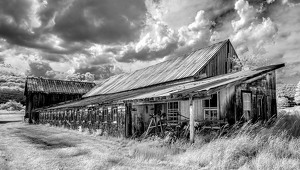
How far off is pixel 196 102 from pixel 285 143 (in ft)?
18.4

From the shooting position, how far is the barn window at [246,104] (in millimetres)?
12391

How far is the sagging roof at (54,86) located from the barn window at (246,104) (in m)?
30.2

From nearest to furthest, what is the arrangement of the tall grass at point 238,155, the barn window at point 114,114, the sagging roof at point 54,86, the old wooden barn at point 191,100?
the tall grass at point 238,155 < the old wooden barn at point 191,100 < the barn window at point 114,114 < the sagging roof at point 54,86

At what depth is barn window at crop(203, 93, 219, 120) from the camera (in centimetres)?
1214

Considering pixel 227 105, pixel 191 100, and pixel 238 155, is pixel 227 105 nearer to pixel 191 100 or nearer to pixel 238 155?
pixel 191 100

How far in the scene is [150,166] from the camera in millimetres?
6891

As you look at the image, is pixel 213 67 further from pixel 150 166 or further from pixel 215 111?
pixel 150 166

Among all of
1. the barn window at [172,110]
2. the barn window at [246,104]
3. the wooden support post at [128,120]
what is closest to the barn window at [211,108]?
the barn window at [246,104]

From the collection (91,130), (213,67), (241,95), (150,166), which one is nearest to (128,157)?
(150,166)

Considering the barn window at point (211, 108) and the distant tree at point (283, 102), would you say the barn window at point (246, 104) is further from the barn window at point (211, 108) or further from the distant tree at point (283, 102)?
the distant tree at point (283, 102)

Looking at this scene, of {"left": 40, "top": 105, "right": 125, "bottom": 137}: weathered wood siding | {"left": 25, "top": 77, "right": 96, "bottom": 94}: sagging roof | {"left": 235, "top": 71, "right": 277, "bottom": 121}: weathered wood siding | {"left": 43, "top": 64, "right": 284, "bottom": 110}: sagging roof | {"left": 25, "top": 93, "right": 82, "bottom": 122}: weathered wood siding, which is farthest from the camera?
{"left": 25, "top": 77, "right": 96, "bottom": 94}: sagging roof

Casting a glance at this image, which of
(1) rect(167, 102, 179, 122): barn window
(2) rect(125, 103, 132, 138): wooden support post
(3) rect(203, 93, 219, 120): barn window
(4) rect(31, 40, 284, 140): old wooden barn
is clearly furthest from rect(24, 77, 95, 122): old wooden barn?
(3) rect(203, 93, 219, 120): barn window

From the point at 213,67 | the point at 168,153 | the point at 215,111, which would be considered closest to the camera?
the point at 168,153

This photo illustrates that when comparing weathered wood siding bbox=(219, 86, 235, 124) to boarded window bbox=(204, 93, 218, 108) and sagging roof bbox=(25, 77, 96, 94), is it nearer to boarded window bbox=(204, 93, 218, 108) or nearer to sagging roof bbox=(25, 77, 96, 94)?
boarded window bbox=(204, 93, 218, 108)
